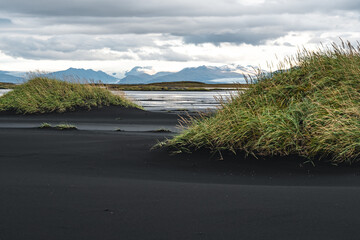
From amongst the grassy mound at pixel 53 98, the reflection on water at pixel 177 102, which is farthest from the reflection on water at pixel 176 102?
the grassy mound at pixel 53 98

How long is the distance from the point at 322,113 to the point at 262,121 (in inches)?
40.7

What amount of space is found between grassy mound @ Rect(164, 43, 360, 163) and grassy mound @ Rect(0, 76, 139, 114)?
1299 centimetres

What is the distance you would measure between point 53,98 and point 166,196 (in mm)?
17146

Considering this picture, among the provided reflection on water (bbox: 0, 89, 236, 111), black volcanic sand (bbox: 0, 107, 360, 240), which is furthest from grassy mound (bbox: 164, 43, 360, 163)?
reflection on water (bbox: 0, 89, 236, 111)

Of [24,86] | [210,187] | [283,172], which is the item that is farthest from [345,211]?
[24,86]

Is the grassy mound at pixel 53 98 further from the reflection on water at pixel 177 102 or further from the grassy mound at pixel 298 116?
the grassy mound at pixel 298 116

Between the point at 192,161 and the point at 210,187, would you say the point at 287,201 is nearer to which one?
the point at 210,187

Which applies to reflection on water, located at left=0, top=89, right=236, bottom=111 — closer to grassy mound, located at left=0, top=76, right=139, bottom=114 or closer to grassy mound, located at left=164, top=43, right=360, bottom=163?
grassy mound, located at left=164, top=43, right=360, bottom=163

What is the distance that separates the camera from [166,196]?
4.94 metres

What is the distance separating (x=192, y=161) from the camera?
7.33 meters

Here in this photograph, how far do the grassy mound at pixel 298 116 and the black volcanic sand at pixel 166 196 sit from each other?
0.31 metres

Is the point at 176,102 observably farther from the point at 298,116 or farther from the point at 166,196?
the point at 166,196

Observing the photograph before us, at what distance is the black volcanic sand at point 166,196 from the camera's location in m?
3.71

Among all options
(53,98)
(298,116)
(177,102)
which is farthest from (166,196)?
(177,102)
